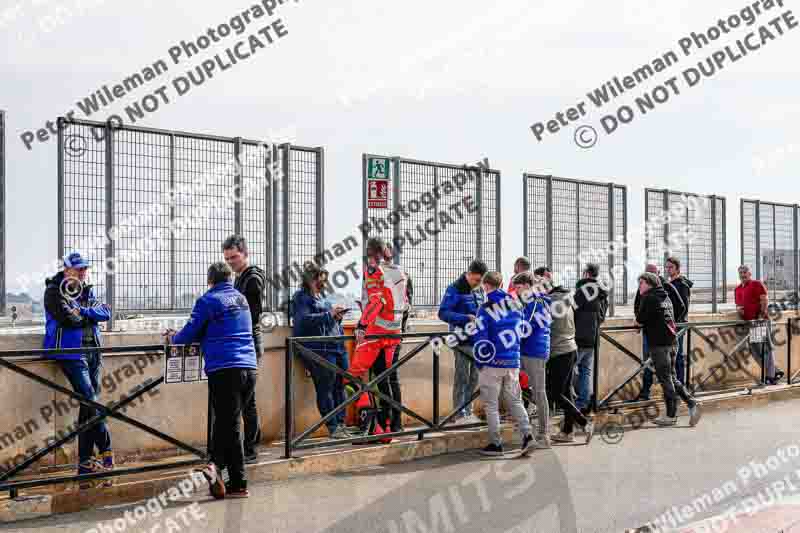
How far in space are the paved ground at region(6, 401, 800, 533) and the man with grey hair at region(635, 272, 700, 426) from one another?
1.45 m

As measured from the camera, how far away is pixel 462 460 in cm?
919

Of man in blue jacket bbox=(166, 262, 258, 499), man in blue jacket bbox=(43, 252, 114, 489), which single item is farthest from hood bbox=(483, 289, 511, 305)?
man in blue jacket bbox=(43, 252, 114, 489)

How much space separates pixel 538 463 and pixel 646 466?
1.00 m

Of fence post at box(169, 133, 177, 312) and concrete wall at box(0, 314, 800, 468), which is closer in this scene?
concrete wall at box(0, 314, 800, 468)

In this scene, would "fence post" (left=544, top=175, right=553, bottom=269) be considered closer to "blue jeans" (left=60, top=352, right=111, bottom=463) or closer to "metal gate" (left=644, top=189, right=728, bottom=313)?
"metal gate" (left=644, top=189, right=728, bottom=313)

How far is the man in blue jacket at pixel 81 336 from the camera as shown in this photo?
766 centimetres

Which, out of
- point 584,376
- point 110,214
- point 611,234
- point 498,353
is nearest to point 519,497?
point 498,353

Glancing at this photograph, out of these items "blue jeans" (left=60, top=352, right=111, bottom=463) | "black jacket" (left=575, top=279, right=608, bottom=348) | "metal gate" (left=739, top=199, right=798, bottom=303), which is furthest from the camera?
"metal gate" (left=739, top=199, right=798, bottom=303)

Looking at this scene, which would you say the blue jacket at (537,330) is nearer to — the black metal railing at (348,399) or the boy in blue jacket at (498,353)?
the boy in blue jacket at (498,353)

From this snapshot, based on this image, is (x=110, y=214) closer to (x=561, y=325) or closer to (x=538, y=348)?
(x=538, y=348)

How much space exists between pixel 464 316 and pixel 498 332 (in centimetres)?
79

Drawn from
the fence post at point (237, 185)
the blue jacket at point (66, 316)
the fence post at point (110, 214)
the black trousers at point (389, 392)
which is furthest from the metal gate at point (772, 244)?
the blue jacket at point (66, 316)

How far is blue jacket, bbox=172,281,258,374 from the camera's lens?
727 cm

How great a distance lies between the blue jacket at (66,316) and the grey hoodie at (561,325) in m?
4.74
